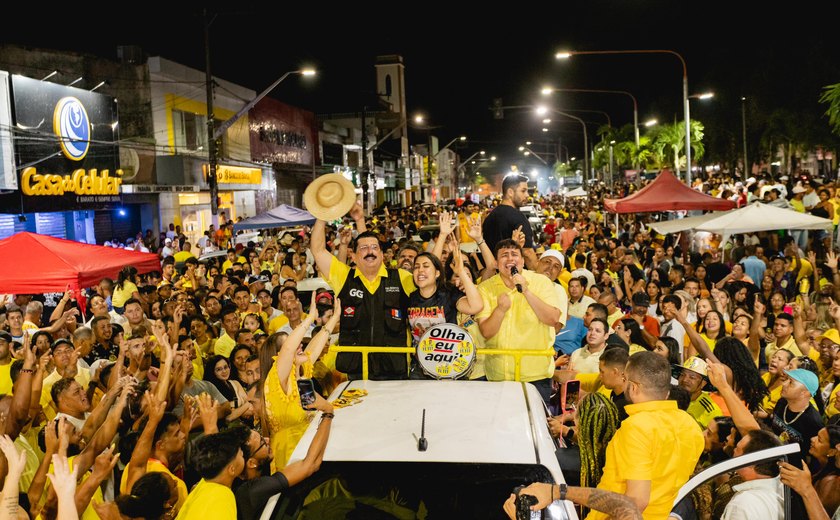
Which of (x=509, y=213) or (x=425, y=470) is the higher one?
(x=509, y=213)

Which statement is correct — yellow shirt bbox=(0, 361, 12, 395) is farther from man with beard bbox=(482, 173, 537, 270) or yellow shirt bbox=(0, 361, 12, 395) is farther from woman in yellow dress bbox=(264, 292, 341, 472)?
man with beard bbox=(482, 173, 537, 270)

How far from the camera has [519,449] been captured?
134 inches

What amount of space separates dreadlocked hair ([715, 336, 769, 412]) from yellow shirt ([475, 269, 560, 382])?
1.53 metres

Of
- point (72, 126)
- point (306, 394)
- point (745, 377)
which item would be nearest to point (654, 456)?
point (306, 394)

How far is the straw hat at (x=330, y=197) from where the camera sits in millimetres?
6293

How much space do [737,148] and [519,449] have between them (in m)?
55.0

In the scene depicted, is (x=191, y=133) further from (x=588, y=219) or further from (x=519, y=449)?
(x=519, y=449)

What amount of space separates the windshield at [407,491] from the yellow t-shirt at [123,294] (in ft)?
28.6

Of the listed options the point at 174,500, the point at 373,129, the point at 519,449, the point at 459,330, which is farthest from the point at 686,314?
the point at 373,129

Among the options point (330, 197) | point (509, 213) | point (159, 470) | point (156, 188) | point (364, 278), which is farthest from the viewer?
point (156, 188)

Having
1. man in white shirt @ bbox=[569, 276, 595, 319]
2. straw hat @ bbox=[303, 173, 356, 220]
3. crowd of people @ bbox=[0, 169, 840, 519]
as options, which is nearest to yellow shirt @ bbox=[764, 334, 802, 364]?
crowd of people @ bbox=[0, 169, 840, 519]

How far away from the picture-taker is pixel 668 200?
55.7ft

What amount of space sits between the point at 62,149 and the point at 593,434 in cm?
2051

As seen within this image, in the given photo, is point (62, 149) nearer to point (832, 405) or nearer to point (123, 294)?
point (123, 294)
